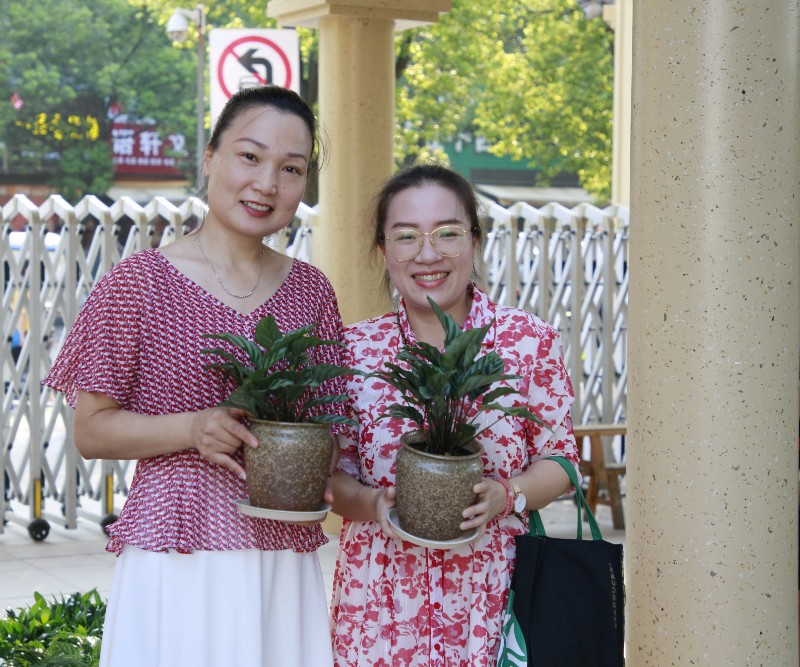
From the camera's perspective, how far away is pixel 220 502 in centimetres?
247

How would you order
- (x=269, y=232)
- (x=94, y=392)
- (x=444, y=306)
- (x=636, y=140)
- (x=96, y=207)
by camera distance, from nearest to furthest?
(x=94, y=392), (x=269, y=232), (x=444, y=306), (x=636, y=140), (x=96, y=207)

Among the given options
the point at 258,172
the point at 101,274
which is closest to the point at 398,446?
the point at 258,172

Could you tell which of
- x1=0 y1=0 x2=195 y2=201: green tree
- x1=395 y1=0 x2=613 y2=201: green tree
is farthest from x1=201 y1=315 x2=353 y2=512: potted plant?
x1=0 y1=0 x2=195 y2=201: green tree

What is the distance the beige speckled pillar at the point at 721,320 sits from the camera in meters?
3.02

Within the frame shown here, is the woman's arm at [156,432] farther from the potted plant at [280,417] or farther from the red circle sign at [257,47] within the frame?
the red circle sign at [257,47]

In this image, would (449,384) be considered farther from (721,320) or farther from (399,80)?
(399,80)

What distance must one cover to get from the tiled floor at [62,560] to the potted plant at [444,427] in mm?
4415

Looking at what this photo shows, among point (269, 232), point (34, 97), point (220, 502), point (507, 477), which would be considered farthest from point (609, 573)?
point (34, 97)

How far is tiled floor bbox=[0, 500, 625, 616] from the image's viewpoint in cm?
689

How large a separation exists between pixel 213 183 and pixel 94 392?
51 cm

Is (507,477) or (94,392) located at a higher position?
(94,392)

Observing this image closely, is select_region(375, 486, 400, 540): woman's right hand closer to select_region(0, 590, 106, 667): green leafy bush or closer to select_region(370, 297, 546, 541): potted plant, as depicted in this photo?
select_region(370, 297, 546, 541): potted plant

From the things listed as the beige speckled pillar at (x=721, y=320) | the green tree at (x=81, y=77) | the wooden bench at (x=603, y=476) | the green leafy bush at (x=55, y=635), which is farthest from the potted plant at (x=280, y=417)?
the green tree at (x=81, y=77)

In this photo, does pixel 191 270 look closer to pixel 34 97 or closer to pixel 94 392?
pixel 94 392
